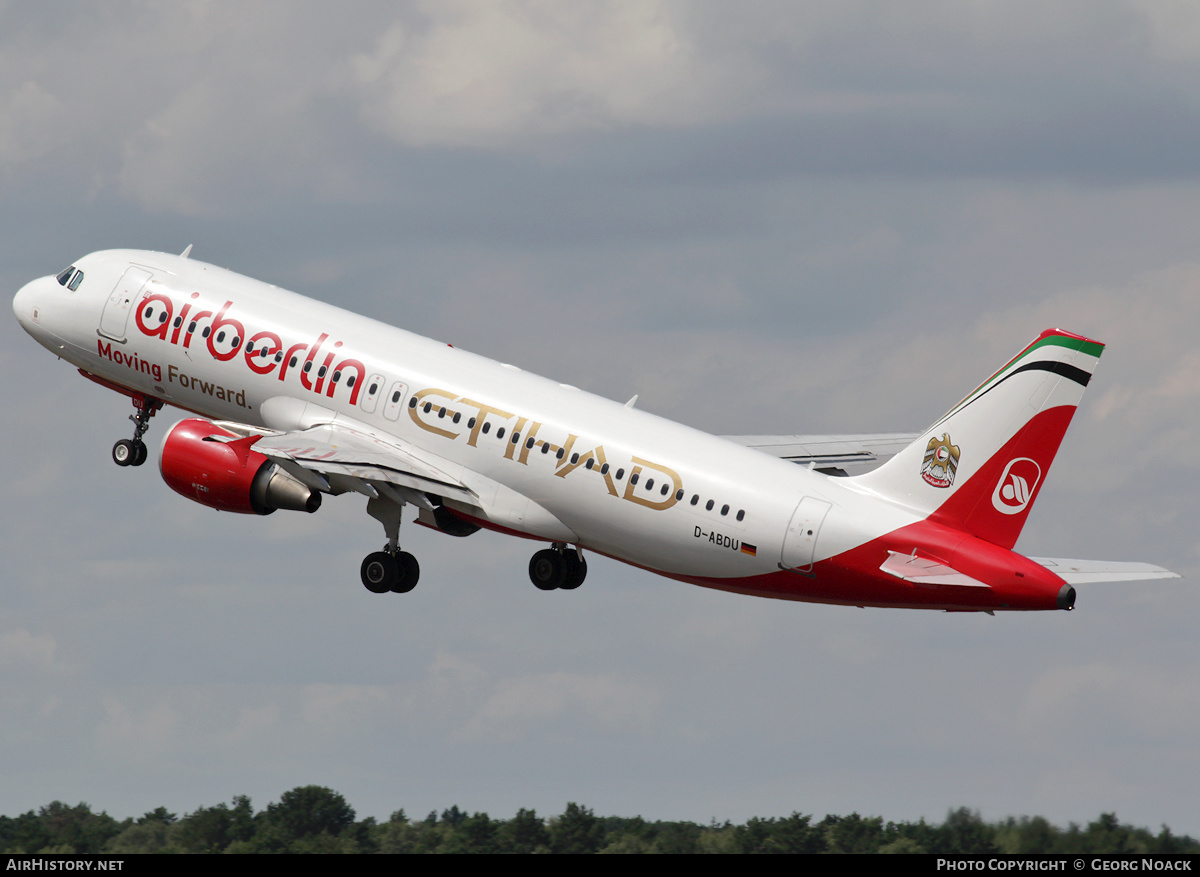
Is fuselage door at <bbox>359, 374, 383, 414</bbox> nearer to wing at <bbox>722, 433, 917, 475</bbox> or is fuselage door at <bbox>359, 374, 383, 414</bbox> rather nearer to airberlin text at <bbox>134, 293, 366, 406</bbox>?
airberlin text at <bbox>134, 293, 366, 406</bbox>

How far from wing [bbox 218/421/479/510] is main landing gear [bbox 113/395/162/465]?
294 inches

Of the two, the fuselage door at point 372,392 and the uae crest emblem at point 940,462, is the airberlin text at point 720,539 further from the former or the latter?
the fuselage door at point 372,392

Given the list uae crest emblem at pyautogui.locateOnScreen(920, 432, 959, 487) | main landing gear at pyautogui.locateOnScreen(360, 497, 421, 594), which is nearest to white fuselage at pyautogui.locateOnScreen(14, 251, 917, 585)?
uae crest emblem at pyautogui.locateOnScreen(920, 432, 959, 487)

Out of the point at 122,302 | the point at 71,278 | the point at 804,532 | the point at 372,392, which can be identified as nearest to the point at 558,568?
the point at 372,392

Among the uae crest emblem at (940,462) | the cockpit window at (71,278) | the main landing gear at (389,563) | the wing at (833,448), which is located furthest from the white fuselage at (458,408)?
the wing at (833,448)

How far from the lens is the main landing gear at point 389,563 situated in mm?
53281

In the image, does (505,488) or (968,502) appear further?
(505,488)

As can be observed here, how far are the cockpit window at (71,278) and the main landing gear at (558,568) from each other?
18.9 metres

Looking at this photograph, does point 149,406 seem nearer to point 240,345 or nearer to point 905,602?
point 240,345

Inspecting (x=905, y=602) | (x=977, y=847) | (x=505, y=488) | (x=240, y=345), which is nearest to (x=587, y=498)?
(x=505, y=488)

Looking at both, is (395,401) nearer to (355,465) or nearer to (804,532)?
(355,465)
